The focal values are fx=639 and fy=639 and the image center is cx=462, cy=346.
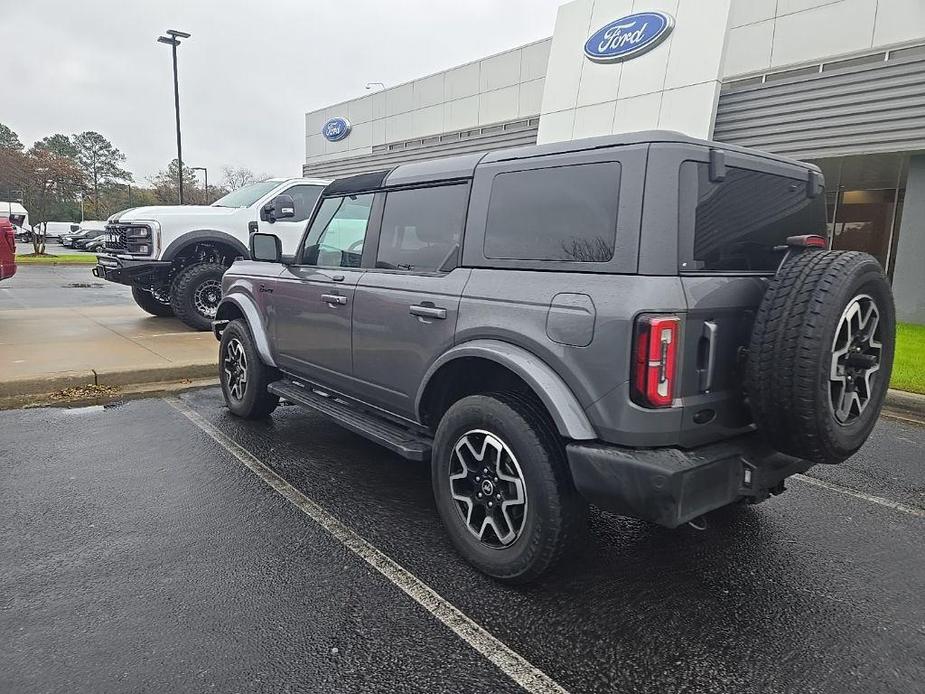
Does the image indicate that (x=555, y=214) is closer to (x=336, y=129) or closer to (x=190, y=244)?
(x=190, y=244)

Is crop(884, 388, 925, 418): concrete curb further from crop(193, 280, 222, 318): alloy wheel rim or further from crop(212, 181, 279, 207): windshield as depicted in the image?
crop(212, 181, 279, 207): windshield

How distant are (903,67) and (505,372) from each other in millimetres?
12189

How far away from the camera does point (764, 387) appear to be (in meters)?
2.55

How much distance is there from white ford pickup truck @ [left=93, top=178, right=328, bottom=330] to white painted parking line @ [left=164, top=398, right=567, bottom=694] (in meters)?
5.39

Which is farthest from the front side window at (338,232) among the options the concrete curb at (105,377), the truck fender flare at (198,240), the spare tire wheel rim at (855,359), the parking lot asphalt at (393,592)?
the truck fender flare at (198,240)

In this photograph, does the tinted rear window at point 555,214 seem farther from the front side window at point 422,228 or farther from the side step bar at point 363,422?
the side step bar at point 363,422

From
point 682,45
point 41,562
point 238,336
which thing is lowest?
point 41,562

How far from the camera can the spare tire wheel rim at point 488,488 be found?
285 centimetres

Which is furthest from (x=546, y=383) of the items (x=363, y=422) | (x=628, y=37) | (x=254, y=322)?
(x=628, y=37)

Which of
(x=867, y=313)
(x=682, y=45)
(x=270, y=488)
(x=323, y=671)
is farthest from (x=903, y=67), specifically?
(x=323, y=671)

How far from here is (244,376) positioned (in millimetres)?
5320

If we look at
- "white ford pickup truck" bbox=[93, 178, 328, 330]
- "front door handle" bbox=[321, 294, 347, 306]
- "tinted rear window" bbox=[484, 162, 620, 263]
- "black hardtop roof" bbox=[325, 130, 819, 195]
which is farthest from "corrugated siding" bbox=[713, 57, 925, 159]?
"front door handle" bbox=[321, 294, 347, 306]

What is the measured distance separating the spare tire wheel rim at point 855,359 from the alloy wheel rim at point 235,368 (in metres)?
4.19

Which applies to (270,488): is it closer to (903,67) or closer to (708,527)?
(708,527)
